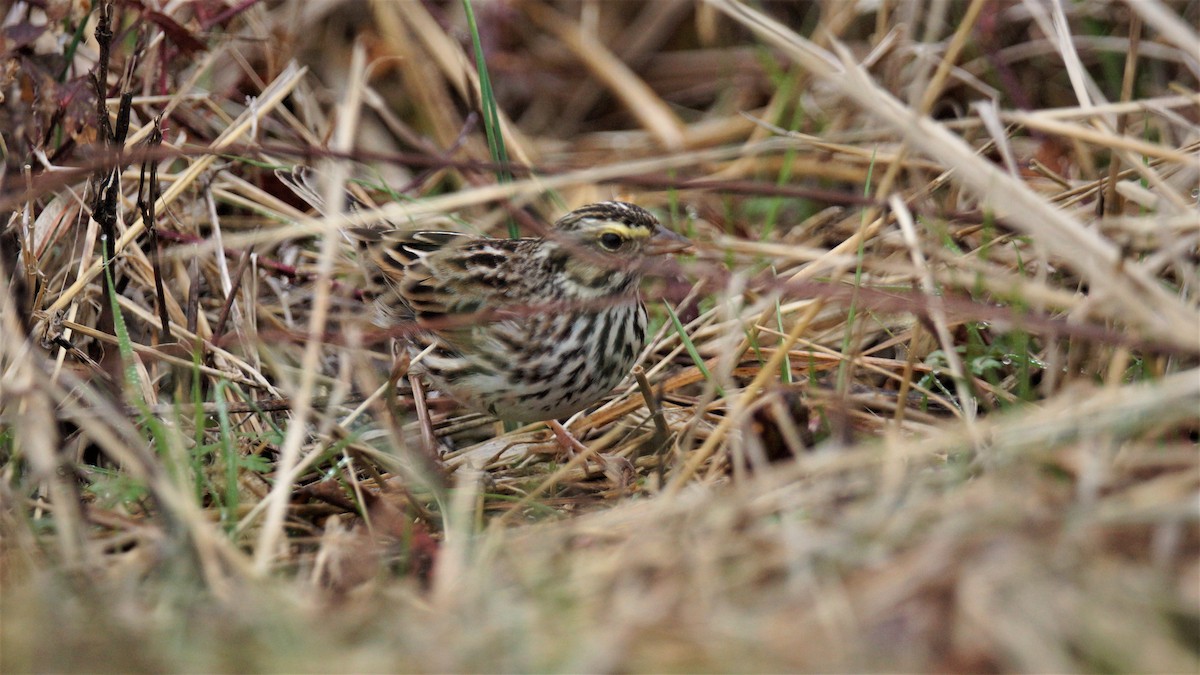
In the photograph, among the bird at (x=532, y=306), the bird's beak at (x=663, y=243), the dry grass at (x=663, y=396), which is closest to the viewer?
the dry grass at (x=663, y=396)

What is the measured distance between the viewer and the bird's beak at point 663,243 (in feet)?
12.3

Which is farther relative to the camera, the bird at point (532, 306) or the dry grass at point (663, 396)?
the bird at point (532, 306)

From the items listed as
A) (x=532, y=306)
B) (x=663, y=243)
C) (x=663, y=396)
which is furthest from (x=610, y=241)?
(x=663, y=396)

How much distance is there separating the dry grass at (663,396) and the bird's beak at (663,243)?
271 mm

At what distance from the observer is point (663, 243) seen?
3783 mm

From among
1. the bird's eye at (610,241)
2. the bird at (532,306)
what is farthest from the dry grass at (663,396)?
the bird's eye at (610,241)

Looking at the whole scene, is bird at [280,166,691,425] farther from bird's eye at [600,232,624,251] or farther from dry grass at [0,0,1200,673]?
dry grass at [0,0,1200,673]

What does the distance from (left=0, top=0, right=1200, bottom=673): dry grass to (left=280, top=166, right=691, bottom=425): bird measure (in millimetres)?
189

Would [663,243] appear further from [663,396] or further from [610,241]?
[663,396]

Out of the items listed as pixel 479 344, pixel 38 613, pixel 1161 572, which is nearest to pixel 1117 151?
pixel 1161 572

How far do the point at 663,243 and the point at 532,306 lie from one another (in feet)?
1.43

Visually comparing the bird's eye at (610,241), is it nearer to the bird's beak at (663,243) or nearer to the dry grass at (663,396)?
the bird's beak at (663,243)

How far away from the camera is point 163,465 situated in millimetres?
2885

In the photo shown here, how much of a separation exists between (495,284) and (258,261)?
85 centimetres
